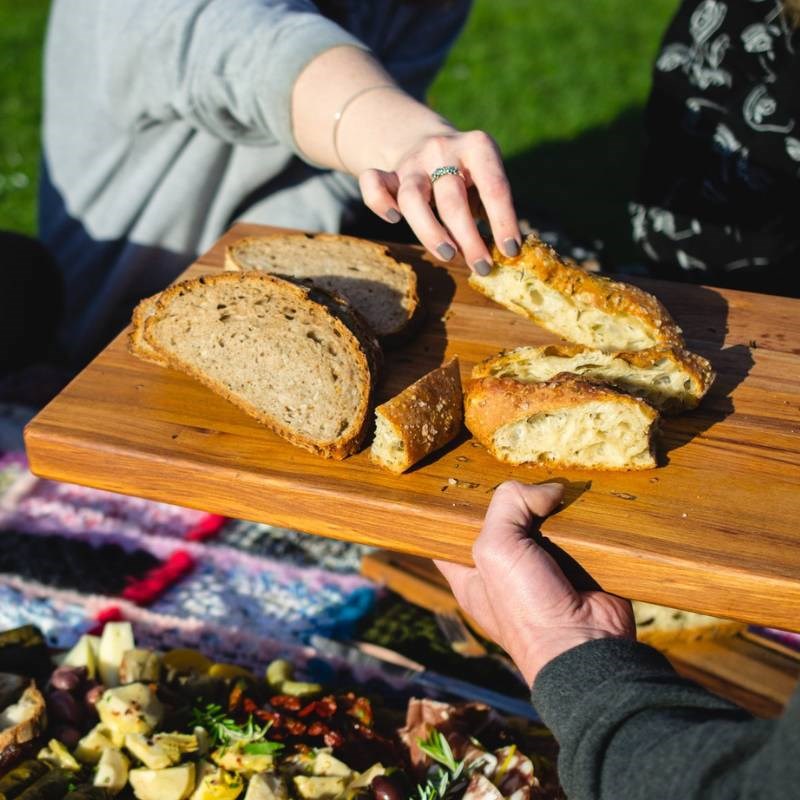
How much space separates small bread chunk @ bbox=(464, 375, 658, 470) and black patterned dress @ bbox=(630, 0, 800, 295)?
5.65 ft

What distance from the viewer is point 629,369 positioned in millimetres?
2166

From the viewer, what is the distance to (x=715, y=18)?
137 inches

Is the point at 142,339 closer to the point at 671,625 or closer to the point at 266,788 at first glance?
the point at 266,788

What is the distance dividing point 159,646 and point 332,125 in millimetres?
1580

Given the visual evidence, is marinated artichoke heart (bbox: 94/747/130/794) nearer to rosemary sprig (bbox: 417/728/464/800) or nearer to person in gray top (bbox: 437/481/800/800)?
rosemary sprig (bbox: 417/728/464/800)

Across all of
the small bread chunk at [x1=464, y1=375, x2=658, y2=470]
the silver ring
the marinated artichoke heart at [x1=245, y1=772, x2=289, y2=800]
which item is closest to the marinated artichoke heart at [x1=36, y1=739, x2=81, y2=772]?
the marinated artichoke heart at [x1=245, y1=772, x2=289, y2=800]

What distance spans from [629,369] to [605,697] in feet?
2.61

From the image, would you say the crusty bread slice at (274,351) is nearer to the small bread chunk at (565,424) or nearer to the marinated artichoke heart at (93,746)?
the small bread chunk at (565,424)

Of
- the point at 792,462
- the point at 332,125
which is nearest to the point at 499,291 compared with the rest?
the point at 332,125

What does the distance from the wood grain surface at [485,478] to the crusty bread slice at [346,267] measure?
11cm

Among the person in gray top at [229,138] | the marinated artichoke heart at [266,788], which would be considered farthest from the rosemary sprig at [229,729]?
the person in gray top at [229,138]

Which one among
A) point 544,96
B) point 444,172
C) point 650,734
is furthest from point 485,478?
point 544,96

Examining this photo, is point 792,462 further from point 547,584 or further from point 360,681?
point 360,681

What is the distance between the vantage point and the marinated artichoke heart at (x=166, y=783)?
2105 mm
